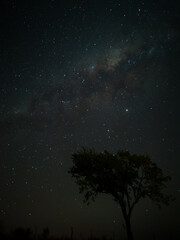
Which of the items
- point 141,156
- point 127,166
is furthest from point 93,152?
point 141,156

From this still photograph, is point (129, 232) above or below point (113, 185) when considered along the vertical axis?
Answer: below

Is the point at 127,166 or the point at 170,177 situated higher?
the point at 127,166

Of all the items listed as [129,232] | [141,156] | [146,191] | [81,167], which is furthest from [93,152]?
[129,232]

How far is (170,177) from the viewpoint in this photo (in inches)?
1077

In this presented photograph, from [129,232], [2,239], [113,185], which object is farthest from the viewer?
[113,185]

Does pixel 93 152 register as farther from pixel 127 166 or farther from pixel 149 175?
pixel 149 175

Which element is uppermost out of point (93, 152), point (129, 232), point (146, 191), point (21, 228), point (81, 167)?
point (93, 152)

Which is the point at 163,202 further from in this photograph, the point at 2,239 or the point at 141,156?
the point at 2,239

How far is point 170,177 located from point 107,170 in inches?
359

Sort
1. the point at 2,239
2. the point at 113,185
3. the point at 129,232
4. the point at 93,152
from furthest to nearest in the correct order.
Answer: the point at 93,152 → the point at 113,185 → the point at 129,232 → the point at 2,239

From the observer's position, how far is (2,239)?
18891 mm

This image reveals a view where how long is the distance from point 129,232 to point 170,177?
374 inches

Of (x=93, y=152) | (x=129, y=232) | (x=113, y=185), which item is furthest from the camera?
(x=93, y=152)

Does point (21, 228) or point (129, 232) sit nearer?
point (129, 232)
